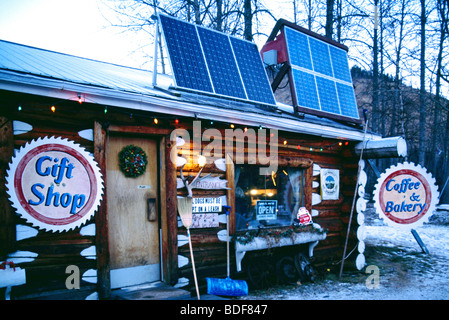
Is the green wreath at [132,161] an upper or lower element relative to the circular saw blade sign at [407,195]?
upper

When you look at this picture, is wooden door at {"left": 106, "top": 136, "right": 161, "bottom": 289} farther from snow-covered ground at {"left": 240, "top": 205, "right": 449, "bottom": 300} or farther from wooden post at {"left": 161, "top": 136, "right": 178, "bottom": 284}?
snow-covered ground at {"left": 240, "top": 205, "right": 449, "bottom": 300}

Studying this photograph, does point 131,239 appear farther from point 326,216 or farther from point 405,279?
point 405,279

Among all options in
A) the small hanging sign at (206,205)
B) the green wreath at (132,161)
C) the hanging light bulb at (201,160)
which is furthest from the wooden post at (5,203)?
the hanging light bulb at (201,160)

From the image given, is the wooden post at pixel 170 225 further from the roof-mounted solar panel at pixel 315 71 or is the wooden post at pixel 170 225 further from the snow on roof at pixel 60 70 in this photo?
the roof-mounted solar panel at pixel 315 71

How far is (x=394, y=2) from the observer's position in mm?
16672

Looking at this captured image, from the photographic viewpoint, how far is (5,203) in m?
4.40

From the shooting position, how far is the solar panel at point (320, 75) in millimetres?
8219

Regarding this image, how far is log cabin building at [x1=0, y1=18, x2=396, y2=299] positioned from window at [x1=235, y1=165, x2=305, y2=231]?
24 mm

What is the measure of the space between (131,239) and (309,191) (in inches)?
172

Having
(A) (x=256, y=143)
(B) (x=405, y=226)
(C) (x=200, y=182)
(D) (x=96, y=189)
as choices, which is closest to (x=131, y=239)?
(D) (x=96, y=189)

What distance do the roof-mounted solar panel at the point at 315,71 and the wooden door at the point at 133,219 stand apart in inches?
155

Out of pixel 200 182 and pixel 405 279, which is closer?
pixel 200 182

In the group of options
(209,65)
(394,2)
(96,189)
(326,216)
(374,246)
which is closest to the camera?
(96,189)

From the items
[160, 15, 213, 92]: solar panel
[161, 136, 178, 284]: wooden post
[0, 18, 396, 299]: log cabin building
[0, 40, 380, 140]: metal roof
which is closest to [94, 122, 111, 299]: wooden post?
[0, 18, 396, 299]: log cabin building
